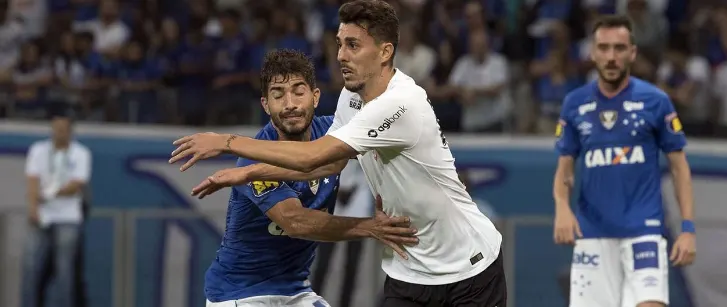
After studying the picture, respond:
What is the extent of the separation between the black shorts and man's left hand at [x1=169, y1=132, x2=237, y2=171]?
129cm

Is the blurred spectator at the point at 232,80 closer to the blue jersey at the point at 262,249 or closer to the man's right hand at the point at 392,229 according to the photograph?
the blue jersey at the point at 262,249

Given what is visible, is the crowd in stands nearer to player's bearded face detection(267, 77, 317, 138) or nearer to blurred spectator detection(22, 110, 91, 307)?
blurred spectator detection(22, 110, 91, 307)

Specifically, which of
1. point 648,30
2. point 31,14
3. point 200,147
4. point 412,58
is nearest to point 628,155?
point 200,147

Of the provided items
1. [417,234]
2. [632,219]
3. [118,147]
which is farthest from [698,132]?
[417,234]

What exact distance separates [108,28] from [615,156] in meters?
7.90

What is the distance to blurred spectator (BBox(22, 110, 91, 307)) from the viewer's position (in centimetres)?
1266

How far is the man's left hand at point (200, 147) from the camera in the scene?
5301mm

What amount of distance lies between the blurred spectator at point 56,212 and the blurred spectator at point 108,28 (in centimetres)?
173

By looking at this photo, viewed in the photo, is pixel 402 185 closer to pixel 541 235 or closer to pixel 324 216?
pixel 324 216

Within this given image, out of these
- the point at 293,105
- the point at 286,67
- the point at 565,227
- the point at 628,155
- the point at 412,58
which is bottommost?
the point at 565,227

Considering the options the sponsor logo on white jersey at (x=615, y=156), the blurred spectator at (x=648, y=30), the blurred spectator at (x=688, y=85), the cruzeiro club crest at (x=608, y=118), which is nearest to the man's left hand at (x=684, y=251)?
the sponsor logo on white jersey at (x=615, y=156)

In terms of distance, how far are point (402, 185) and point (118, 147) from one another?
27.8 ft

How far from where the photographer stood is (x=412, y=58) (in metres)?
13.4

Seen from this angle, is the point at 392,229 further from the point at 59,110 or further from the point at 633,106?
the point at 59,110
